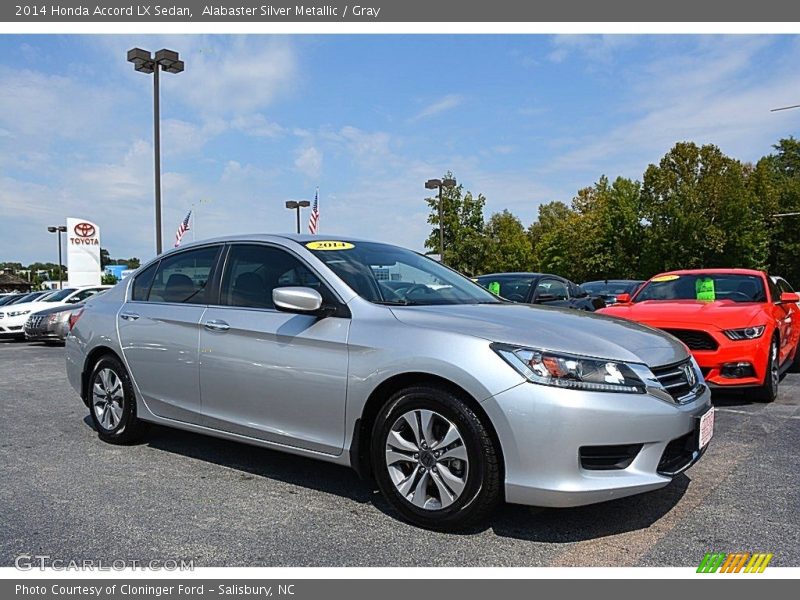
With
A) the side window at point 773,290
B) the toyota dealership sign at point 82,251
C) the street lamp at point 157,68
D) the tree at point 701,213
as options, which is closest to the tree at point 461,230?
the tree at point 701,213

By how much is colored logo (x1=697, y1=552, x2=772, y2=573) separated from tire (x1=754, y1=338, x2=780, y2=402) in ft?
13.2

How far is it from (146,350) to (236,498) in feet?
4.84

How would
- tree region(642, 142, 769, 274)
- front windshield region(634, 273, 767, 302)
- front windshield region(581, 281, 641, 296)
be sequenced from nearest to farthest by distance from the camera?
front windshield region(634, 273, 767, 302) < front windshield region(581, 281, 641, 296) < tree region(642, 142, 769, 274)

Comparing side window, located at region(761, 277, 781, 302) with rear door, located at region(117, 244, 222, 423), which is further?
side window, located at region(761, 277, 781, 302)

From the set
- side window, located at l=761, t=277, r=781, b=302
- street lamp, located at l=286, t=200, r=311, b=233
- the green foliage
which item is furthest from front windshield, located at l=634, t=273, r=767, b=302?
the green foliage

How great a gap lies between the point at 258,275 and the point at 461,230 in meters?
40.7

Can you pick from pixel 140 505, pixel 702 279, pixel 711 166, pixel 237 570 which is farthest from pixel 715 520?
pixel 711 166

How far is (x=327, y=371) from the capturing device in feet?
12.3

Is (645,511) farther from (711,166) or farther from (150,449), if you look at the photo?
(711,166)

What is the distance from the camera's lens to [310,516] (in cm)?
365

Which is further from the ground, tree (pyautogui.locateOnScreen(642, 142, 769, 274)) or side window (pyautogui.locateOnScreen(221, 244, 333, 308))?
tree (pyautogui.locateOnScreen(642, 142, 769, 274))

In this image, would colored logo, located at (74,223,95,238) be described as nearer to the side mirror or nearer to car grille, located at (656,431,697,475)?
the side mirror

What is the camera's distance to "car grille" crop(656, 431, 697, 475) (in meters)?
3.30
